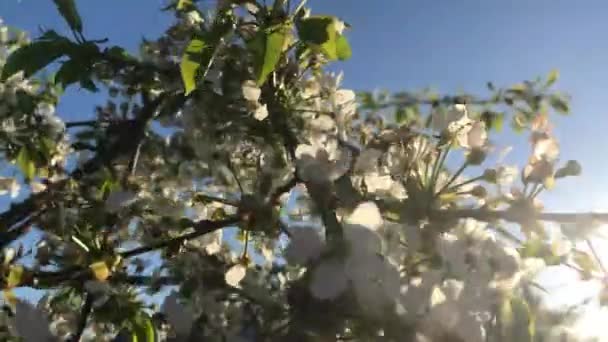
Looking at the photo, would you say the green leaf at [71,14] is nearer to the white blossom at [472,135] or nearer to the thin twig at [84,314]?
the thin twig at [84,314]

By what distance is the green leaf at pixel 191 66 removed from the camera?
174 cm

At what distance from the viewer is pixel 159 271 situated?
5.30ft

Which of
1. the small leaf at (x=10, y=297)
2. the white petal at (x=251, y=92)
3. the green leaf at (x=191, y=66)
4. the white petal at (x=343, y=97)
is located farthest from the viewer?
the white petal at (x=343, y=97)

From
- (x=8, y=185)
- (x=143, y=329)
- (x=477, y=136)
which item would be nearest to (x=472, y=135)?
(x=477, y=136)

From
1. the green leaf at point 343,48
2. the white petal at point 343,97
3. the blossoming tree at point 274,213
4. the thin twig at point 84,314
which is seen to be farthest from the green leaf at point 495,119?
the thin twig at point 84,314

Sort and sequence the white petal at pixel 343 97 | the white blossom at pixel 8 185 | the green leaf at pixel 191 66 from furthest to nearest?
the white blossom at pixel 8 185, the white petal at pixel 343 97, the green leaf at pixel 191 66

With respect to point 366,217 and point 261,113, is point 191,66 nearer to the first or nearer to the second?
point 261,113

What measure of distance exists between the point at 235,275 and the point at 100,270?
255 millimetres

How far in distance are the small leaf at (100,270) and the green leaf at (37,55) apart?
0.73 meters

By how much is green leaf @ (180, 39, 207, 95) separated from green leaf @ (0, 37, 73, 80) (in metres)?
0.38

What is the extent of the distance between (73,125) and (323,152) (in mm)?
1708

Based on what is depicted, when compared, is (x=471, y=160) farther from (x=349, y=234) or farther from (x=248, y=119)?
(x=248, y=119)

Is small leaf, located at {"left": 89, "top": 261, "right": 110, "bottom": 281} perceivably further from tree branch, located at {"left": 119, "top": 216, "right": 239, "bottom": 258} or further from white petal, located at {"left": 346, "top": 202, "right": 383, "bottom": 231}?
white petal, located at {"left": 346, "top": 202, "right": 383, "bottom": 231}

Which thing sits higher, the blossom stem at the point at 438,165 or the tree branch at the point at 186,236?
the blossom stem at the point at 438,165
